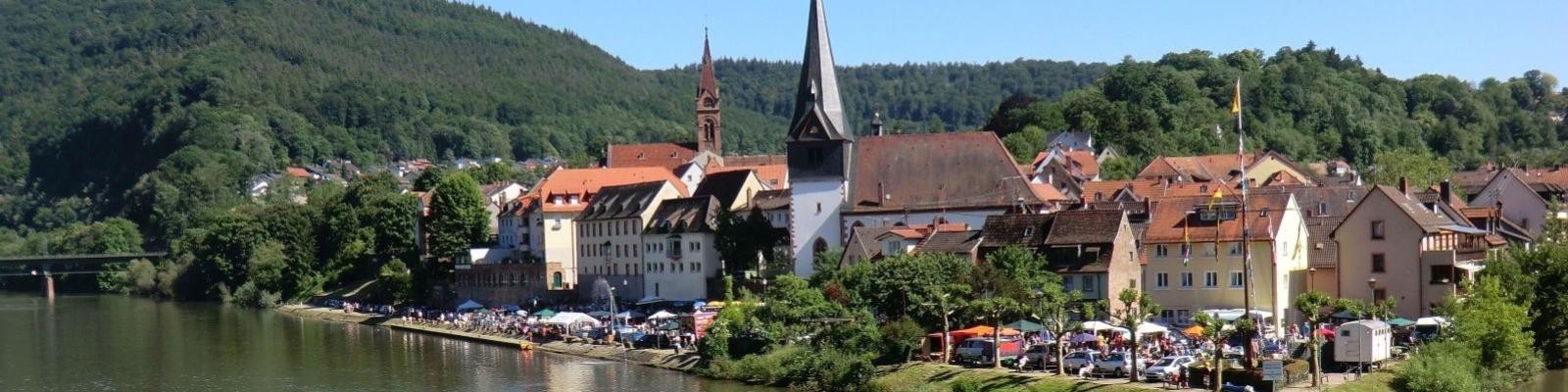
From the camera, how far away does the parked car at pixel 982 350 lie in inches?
2274

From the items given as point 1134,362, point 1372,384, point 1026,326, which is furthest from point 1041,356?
point 1372,384

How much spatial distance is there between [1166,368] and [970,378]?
5482mm

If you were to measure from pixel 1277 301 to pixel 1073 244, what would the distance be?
22.1 ft

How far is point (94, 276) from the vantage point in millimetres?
156250

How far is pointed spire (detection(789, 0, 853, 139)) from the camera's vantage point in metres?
82.3

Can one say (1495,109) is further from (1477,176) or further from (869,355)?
(869,355)

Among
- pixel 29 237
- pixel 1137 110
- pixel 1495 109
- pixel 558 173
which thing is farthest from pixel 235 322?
pixel 1495 109

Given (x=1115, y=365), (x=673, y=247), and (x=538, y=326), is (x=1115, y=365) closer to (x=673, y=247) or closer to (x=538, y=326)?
(x=538, y=326)

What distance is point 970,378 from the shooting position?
5484 cm

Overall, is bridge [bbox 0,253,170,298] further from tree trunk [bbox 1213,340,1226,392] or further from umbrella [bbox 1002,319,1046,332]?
tree trunk [bbox 1213,340,1226,392]

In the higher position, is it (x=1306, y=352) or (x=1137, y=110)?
(x=1137, y=110)

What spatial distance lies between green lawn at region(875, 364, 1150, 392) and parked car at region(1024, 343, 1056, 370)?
1429 mm

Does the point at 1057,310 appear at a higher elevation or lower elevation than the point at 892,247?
lower

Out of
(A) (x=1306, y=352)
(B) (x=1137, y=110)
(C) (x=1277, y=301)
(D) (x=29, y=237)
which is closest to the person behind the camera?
(A) (x=1306, y=352)
